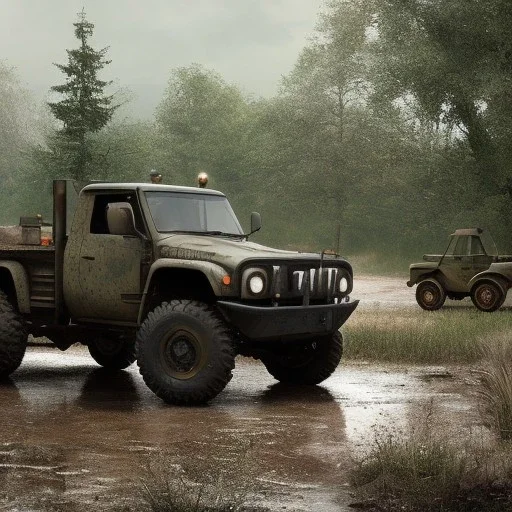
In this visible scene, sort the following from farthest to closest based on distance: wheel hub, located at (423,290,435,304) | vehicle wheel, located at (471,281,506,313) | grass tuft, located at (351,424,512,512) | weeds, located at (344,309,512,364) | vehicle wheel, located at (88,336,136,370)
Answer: wheel hub, located at (423,290,435,304) → vehicle wheel, located at (471,281,506,313) → weeds, located at (344,309,512,364) → vehicle wheel, located at (88,336,136,370) → grass tuft, located at (351,424,512,512)

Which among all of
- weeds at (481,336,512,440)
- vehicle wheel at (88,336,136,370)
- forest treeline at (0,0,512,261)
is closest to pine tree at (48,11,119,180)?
forest treeline at (0,0,512,261)

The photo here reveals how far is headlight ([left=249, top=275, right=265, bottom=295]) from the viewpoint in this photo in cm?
957

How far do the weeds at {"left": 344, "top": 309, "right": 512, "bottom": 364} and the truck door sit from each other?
4.28 m

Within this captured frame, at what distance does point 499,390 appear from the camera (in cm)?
858

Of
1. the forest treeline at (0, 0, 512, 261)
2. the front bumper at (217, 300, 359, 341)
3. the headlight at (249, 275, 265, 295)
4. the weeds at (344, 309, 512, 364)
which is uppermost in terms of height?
the forest treeline at (0, 0, 512, 261)

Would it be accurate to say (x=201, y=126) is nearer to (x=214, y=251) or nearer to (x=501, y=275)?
(x=501, y=275)

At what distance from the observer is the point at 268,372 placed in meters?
12.4

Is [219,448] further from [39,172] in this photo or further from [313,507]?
[39,172]

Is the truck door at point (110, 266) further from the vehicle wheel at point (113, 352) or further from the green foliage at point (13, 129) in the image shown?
the green foliage at point (13, 129)

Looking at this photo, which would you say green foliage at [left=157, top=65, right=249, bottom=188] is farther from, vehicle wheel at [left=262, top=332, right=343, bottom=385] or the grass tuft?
the grass tuft

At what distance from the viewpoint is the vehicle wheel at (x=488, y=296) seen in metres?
21.2

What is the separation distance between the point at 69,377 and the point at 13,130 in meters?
75.8

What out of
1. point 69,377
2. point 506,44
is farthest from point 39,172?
point 69,377

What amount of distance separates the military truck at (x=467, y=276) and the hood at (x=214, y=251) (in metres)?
11.9
